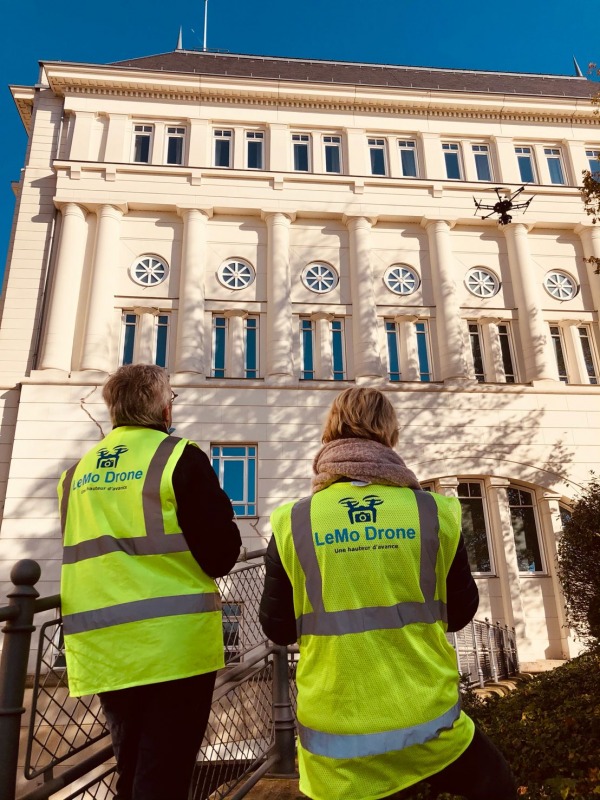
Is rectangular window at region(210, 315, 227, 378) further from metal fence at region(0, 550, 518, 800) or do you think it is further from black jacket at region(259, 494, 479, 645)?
black jacket at region(259, 494, 479, 645)

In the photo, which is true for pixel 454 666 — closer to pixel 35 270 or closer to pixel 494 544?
pixel 494 544

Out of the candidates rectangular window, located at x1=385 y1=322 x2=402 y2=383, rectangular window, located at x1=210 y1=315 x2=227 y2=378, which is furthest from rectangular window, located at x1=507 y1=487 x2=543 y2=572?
rectangular window, located at x1=210 y1=315 x2=227 y2=378

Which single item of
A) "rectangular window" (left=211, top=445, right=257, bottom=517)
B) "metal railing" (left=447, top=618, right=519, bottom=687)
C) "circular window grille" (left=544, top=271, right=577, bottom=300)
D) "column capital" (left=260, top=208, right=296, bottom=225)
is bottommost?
"metal railing" (left=447, top=618, right=519, bottom=687)

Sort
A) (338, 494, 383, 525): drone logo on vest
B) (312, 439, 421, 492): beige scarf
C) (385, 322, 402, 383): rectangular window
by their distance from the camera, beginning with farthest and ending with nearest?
(385, 322, 402, 383): rectangular window → (312, 439, 421, 492): beige scarf → (338, 494, 383, 525): drone logo on vest

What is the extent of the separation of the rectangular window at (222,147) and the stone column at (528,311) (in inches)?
400

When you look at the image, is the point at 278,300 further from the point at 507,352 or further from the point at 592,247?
the point at 592,247

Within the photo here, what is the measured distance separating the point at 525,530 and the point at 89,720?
54.9ft

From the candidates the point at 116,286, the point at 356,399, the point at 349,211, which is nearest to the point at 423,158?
the point at 349,211

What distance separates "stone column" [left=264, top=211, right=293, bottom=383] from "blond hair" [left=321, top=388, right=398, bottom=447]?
15885mm

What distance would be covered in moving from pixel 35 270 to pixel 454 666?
2001 centimetres

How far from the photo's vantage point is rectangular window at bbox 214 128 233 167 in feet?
69.9

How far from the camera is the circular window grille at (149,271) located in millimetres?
19641

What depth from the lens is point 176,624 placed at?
2.38 metres

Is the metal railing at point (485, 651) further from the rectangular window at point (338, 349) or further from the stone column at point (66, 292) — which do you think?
the stone column at point (66, 292)
